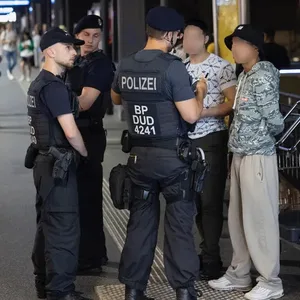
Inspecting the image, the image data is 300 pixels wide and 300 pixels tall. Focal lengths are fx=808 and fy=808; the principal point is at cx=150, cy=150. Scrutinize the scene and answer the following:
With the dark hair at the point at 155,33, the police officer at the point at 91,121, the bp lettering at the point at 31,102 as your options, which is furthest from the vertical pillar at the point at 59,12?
the dark hair at the point at 155,33

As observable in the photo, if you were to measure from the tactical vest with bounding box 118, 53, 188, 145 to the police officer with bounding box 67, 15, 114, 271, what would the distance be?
87 centimetres

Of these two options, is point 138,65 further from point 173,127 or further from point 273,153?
point 273,153

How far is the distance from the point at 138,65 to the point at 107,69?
3.40ft

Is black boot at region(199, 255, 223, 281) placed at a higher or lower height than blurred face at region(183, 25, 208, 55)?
lower

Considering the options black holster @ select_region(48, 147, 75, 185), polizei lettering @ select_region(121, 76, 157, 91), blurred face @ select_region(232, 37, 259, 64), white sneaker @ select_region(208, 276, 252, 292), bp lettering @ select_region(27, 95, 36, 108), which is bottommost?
white sneaker @ select_region(208, 276, 252, 292)

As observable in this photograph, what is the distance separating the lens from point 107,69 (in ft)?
20.1

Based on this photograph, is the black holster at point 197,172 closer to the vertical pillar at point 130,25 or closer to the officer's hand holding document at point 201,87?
the officer's hand holding document at point 201,87

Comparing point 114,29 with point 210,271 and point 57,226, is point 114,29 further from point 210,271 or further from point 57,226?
point 57,226

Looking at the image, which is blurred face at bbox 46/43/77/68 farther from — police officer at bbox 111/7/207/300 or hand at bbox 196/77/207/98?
hand at bbox 196/77/207/98

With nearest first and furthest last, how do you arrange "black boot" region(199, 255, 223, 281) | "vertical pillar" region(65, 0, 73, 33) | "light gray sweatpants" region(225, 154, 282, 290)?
"light gray sweatpants" region(225, 154, 282, 290), "black boot" region(199, 255, 223, 281), "vertical pillar" region(65, 0, 73, 33)

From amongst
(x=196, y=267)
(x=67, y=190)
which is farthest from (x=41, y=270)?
(x=196, y=267)

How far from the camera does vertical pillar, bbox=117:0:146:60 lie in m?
14.4

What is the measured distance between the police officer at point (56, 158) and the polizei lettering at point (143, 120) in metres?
0.45

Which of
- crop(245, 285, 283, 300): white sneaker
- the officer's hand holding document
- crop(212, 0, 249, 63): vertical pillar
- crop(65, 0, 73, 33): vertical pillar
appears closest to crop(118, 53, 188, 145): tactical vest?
the officer's hand holding document
